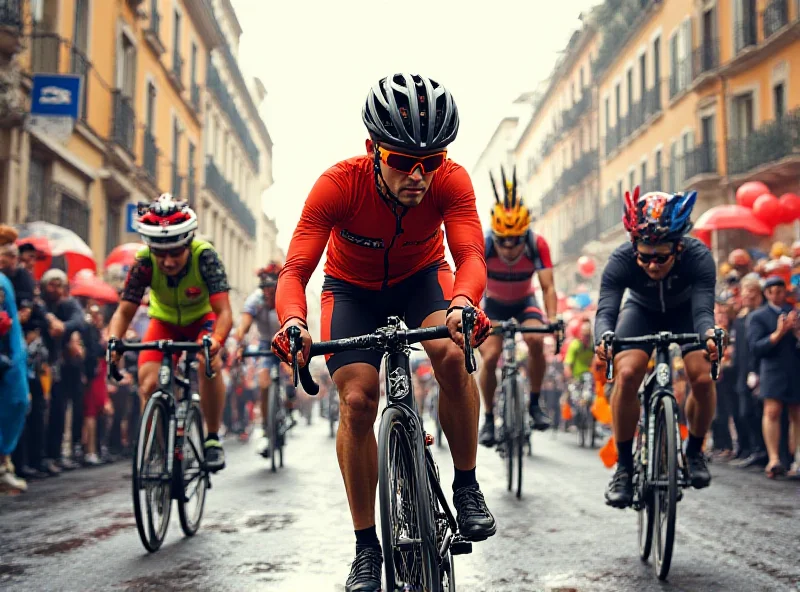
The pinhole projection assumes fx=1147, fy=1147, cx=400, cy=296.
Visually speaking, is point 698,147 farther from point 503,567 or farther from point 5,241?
point 503,567

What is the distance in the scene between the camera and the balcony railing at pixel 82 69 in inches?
858

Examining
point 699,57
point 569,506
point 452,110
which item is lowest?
point 569,506

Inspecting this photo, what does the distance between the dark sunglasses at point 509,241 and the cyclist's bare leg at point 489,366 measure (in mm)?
859

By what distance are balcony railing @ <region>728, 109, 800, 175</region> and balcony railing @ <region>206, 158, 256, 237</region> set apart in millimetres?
19552

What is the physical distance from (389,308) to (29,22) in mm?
15820

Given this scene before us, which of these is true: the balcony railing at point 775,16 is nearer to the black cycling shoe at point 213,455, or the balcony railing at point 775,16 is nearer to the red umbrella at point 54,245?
the red umbrella at point 54,245

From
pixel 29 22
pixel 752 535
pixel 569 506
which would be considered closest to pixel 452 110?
pixel 752 535

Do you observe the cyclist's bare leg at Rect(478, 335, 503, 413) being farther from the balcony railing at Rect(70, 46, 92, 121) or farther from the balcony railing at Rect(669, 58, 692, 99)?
the balcony railing at Rect(669, 58, 692, 99)

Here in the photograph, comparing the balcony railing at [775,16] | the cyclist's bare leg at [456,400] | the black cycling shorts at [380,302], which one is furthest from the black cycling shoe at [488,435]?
the balcony railing at [775,16]

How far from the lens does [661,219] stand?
22.3ft

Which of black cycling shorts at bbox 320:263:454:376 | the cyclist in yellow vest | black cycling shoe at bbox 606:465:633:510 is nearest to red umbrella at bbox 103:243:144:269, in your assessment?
the cyclist in yellow vest

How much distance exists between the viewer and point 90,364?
1403cm

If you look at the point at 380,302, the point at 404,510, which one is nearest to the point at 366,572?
the point at 404,510

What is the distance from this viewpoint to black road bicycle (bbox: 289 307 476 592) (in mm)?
4168
